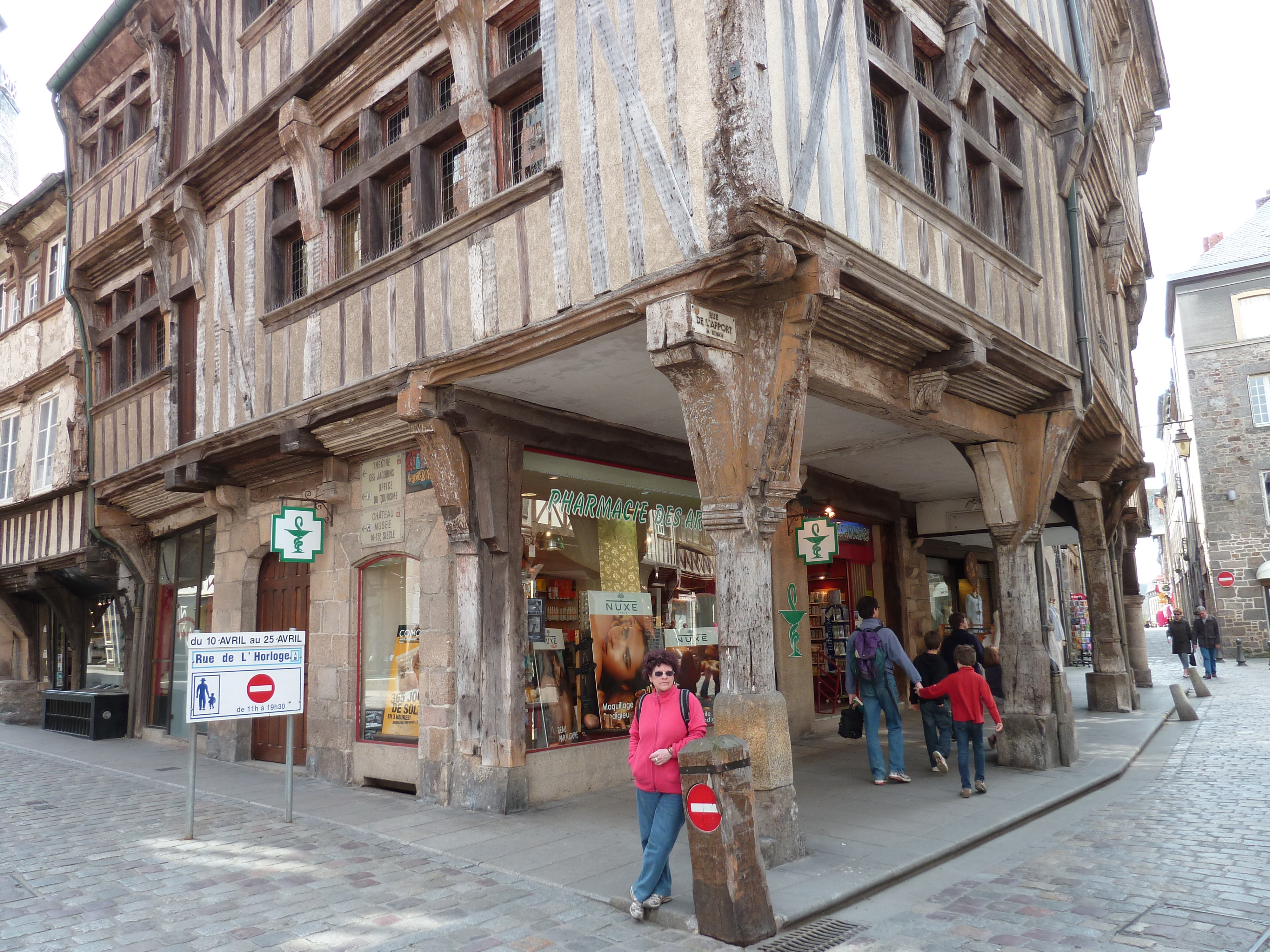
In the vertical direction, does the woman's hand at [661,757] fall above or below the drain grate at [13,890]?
above

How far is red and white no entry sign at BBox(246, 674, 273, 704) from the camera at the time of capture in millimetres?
7031

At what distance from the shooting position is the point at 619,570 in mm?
8805

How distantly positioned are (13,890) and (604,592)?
193 inches

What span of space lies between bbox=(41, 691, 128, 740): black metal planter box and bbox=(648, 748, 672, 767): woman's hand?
458 inches

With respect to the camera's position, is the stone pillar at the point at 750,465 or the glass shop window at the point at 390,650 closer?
the stone pillar at the point at 750,465

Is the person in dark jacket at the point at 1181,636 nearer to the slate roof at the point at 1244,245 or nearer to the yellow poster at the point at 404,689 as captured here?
the slate roof at the point at 1244,245

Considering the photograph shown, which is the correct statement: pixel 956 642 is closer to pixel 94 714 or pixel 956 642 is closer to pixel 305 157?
pixel 305 157

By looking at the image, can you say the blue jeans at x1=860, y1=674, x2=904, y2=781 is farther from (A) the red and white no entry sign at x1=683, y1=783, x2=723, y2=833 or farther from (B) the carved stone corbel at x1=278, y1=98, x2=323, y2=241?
(B) the carved stone corbel at x1=278, y1=98, x2=323, y2=241

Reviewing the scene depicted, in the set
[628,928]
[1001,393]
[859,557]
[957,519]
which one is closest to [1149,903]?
[628,928]

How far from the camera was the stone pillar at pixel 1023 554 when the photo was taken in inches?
347

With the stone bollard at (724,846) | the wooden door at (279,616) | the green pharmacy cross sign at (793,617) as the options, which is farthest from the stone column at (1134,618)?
the stone bollard at (724,846)

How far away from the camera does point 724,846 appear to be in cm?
438

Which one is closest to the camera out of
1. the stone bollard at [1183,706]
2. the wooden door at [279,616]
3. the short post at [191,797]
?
the short post at [191,797]

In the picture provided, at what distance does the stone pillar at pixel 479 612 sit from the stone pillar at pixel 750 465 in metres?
2.43
